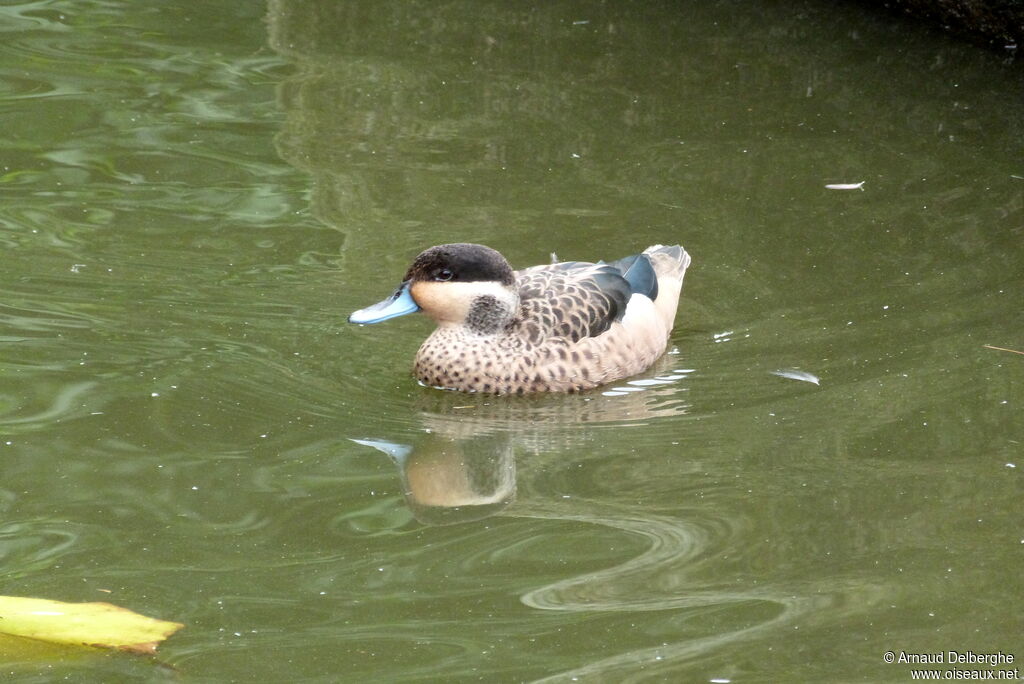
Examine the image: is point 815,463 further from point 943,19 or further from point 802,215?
point 943,19

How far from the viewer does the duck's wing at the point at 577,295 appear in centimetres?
772

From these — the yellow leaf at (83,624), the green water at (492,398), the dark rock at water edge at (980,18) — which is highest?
the dark rock at water edge at (980,18)

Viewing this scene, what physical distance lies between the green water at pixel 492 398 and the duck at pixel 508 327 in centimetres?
15

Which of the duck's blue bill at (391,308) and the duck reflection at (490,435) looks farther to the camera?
the duck's blue bill at (391,308)

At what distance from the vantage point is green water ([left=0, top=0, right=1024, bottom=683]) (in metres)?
5.26

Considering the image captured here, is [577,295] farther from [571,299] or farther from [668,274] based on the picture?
[668,274]

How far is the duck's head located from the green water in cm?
41

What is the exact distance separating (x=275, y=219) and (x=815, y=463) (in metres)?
4.26

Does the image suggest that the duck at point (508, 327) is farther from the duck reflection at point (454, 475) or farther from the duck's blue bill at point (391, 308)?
the duck reflection at point (454, 475)

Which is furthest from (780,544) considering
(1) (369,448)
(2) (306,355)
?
(2) (306,355)

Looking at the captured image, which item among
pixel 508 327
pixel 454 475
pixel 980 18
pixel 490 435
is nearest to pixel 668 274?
pixel 508 327

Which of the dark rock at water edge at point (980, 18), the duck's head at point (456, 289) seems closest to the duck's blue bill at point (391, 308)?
the duck's head at point (456, 289)

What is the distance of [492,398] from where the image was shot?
756 centimetres

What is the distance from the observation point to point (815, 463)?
6.51m
